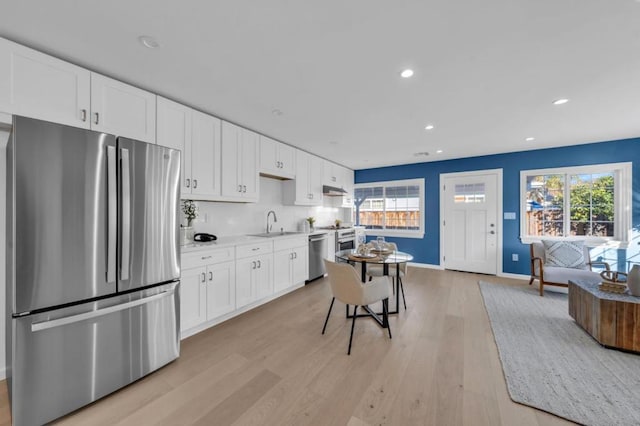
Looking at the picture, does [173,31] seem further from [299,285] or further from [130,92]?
[299,285]

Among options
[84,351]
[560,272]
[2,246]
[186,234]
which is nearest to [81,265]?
[84,351]

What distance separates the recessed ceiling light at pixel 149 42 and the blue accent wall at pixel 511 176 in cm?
530

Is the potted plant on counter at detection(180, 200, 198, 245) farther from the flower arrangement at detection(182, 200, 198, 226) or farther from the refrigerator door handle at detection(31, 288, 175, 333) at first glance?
the refrigerator door handle at detection(31, 288, 175, 333)

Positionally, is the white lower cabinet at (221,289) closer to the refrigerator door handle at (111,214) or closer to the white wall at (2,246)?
the refrigerator door handle at (111,214)

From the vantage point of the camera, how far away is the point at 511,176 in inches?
188

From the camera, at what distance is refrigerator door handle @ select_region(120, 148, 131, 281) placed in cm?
176

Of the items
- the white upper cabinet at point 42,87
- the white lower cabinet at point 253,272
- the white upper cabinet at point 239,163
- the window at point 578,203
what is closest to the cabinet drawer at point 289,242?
the white lower cabinet at point 253,272

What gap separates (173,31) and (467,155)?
5307 millimetres

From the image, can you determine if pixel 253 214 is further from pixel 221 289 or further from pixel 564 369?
pixel 564 369

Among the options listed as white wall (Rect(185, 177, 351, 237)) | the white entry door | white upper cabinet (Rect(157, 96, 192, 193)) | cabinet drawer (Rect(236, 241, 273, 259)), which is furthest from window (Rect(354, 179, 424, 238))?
white upper cabinet (Rect(157, 96, 192, 193))

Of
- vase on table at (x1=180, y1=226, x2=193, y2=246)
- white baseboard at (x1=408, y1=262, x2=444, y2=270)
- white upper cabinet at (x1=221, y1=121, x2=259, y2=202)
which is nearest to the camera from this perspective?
vase on table at (x1=180, y1=226, x2=193, y2=246)

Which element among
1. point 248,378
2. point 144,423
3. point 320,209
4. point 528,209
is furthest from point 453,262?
point 144,423

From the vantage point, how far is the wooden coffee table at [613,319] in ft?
7.11

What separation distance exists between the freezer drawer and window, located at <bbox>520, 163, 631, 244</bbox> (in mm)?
5895
